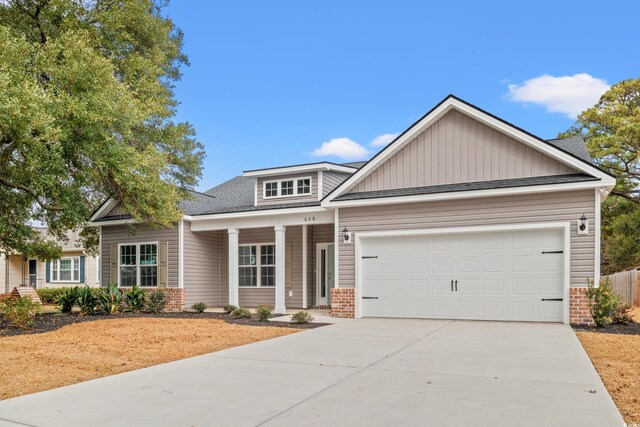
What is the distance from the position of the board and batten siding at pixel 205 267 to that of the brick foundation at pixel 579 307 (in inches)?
459

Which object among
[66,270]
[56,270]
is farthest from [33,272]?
[66,270]

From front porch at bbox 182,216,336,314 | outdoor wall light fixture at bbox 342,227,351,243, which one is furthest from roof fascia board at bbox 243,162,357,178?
outdoor wall light fixture at bbox 342,227,351,243

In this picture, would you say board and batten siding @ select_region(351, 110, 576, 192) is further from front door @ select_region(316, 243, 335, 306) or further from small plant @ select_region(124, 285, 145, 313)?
small plant @ select_region(124, 285, 145, 313)

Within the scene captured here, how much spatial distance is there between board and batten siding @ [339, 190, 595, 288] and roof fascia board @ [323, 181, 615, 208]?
215 mm

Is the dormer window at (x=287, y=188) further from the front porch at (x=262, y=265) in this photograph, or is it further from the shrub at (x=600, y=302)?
the shrub at (x=600, y=302)

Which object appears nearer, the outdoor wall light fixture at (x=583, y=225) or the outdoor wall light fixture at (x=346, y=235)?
the outdoor wall light fixture at (x=583, y=225)

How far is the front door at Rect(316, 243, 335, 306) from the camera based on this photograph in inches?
664

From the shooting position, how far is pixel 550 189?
11.1 meters

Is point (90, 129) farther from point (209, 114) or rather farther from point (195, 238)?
point (209, 114)

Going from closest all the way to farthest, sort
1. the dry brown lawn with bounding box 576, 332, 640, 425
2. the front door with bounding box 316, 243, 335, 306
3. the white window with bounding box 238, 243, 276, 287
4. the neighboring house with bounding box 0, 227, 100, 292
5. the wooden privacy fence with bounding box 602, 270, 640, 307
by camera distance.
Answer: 1. the dry brown lawn with bounding box 576, 332, 640, 425
2. the front door with bounding box 316, 243, 335, 306
3. the white window with bounding box 238, 243, 276, 287
4. the wooden privacy fence with bounding box 602, 270, 640, 307
5. the neighboring house with bounding box 0, 227, 100, 292

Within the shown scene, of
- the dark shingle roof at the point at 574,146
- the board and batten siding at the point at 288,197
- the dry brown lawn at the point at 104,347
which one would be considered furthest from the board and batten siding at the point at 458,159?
the dry brown lawn at the point at 104,347

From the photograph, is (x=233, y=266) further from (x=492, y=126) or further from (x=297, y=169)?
(x=492, y=126)

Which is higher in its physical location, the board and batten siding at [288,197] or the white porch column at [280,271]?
the board and batten siding at [288,197]

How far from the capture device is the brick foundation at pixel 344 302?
13.3 meters
